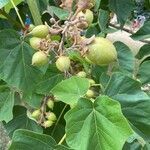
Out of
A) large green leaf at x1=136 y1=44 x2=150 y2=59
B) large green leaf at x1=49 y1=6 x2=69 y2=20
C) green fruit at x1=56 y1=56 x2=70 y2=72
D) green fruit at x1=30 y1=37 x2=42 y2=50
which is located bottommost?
large green leaf at x1=136 y1=44 x2=150 y2=59

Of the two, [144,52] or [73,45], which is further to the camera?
[144,52]

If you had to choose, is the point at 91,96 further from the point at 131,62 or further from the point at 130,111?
the point at 131,62

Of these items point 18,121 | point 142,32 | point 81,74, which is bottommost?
point 18,121

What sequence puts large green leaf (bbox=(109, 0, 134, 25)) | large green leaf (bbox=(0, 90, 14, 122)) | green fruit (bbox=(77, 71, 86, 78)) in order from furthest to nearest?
large green leaf (bbox=(109, 0, 134, 25)) < large green leaf (bbox=(0, 90, 14, 122)) < green fruit (bbox=(77, 71, 86, 78))

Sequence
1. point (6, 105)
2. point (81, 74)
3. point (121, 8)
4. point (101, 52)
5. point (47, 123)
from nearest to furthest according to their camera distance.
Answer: point (101, 52) < point (81, 74) < point (47, 123) < point (6, 105) < point (121, 8)

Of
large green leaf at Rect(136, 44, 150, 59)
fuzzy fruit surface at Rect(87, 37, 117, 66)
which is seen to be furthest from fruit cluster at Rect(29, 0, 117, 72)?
large green leaf at Rect(136, 44, 150, 59)

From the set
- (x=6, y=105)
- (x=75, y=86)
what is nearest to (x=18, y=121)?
(x=6, y=105)

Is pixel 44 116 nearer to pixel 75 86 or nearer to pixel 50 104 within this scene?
pixel 50 104

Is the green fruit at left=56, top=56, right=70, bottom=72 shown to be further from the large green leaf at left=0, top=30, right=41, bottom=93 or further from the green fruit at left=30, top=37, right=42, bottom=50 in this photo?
the large green leaf at left=0, top=30, right=41, bottom=93
